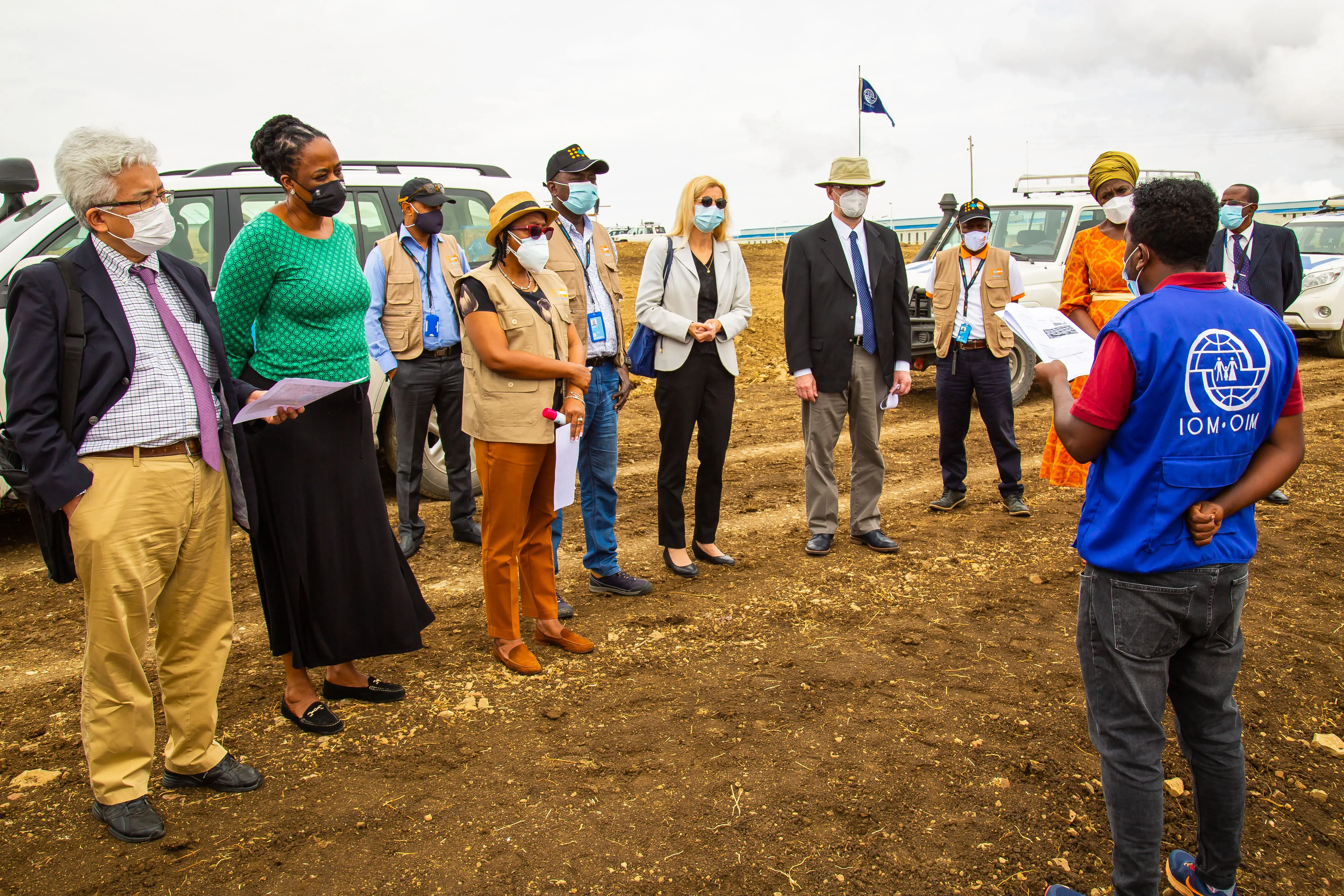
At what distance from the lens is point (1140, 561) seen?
2232 millimetres

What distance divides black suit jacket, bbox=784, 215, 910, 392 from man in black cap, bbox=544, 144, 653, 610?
3.61 ft

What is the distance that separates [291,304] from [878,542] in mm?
3710

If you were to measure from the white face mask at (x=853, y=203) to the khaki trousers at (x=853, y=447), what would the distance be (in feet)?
2.60

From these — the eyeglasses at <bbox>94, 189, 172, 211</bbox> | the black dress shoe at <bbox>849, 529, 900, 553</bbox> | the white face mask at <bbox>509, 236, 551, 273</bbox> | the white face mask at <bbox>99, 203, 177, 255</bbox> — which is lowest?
the black dress shoe at <bbox>849, 529, 900, 553</bbox>

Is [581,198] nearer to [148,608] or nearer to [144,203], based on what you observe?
[144,203]

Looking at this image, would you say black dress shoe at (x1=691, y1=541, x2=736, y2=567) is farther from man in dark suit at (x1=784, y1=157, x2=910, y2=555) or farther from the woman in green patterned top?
the woman in green patterned top

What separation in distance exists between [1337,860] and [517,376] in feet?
10.9

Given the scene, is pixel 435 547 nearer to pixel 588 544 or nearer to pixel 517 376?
pixel 588 544

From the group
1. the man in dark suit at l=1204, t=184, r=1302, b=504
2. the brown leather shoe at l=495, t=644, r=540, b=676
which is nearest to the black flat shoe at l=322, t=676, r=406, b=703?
the brown leather shoe at l=495, t=644, r=540, b=676

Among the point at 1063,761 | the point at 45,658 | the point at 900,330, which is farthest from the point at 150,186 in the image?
the point at 900,330

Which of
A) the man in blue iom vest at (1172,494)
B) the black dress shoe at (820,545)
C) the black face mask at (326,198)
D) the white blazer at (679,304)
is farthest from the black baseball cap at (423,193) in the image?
the man in blue iom vest at (1172,494)

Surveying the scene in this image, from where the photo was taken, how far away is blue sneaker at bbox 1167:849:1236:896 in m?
2.47

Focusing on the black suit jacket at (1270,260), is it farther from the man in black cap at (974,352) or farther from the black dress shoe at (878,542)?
the black dress shoe at (878,542)

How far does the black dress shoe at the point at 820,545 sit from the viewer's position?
18.0 feet
